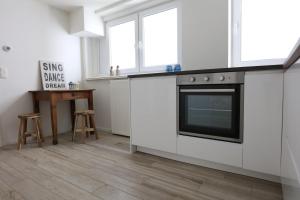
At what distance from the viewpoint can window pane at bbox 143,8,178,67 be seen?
2.73 meters

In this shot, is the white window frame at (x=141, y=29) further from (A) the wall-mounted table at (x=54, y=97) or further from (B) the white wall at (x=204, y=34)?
(A) the wall-mounted table at (x=54, y=97)

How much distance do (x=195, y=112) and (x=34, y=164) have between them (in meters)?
Answer: 1.71

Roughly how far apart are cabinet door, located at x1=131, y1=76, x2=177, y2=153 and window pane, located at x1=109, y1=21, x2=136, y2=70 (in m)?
1.26

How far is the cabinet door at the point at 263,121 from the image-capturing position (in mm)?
1322

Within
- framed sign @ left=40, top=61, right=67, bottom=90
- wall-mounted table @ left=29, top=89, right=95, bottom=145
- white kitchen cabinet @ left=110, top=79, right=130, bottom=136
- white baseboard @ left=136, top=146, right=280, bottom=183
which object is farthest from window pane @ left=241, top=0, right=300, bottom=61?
framed sign @ left=40, top=61, right=67, bottom=90

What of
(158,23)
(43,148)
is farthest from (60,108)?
(158,23)

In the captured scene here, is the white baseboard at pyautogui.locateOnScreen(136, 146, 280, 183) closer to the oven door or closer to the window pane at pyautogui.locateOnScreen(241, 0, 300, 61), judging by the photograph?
the oven door

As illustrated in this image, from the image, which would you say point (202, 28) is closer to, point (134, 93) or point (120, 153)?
point (134, 93)

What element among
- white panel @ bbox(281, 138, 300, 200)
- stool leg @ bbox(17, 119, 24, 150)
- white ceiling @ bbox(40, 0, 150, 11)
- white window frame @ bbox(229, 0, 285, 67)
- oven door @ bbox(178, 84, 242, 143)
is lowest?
stool leg @ bbox(17, 119, 24, 150)

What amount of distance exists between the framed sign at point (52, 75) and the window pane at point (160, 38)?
1477 millimetres

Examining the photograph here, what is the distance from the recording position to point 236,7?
219cm

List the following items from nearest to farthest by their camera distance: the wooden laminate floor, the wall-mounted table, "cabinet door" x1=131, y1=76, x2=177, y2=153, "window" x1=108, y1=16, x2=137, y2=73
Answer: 1. the wooden laminate floor
2. "cabinet door" x1=131, y1=76, x2=177, y2=153
3. the wall-mounted table
4. "window" x1=108, y1=16, x2=137, y2=73

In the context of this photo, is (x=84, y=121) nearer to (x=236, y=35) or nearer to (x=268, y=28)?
(x=236, y=35)

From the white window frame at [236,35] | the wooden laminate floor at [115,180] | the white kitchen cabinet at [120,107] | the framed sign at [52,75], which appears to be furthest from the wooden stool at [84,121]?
the white window frame at [236,35]
